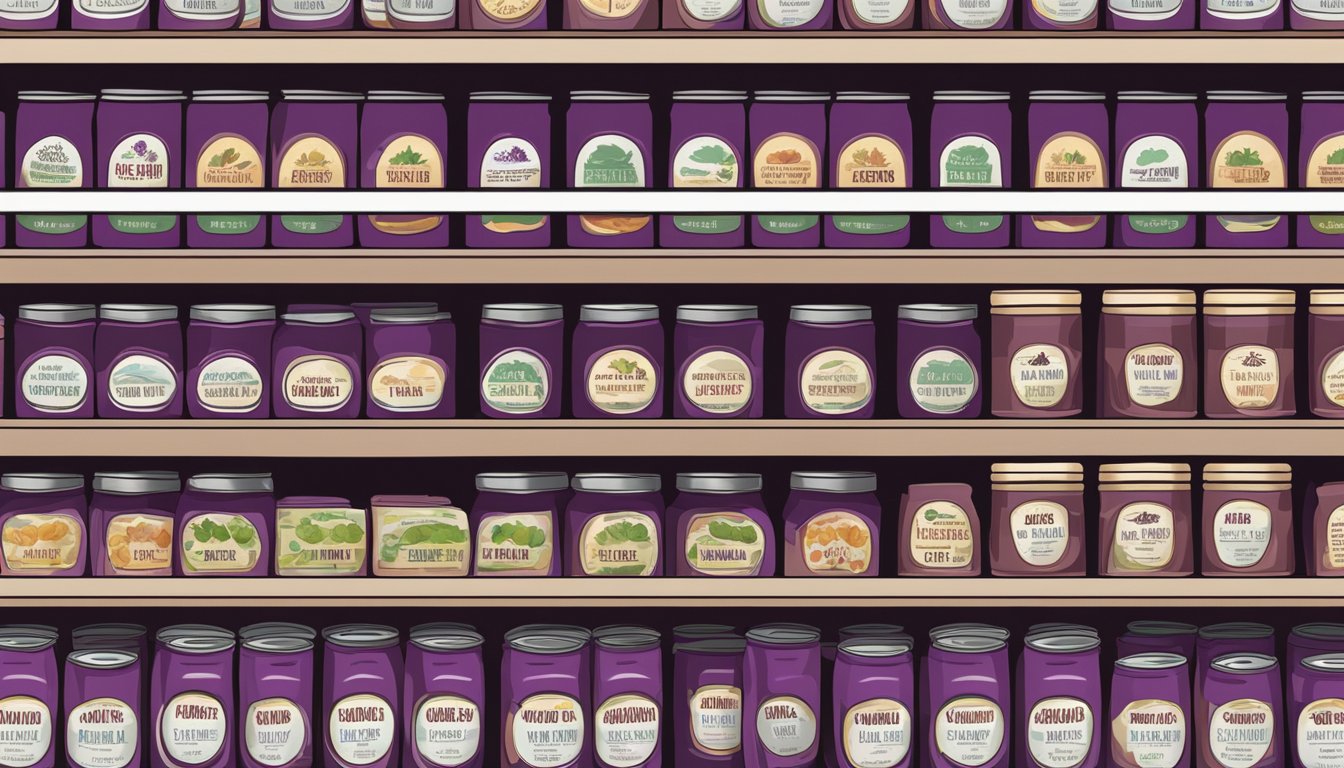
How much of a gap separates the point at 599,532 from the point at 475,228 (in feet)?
1.62

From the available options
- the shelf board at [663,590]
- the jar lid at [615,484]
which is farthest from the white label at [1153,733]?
the jar lid at [615,484]

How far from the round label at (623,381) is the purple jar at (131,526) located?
666 mm

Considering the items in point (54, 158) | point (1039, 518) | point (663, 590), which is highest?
point (54, 158)

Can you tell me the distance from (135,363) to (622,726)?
0.91 m

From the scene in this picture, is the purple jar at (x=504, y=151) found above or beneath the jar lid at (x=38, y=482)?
above

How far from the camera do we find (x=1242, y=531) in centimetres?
210

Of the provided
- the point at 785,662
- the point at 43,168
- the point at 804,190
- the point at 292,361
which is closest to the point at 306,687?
the point at 292,361

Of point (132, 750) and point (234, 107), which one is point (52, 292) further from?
point (132, 750)

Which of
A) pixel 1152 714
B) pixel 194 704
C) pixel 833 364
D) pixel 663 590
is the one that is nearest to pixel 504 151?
pixel 833 364

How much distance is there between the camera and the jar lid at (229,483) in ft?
6.91

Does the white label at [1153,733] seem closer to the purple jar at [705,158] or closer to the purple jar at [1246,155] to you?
the purple jar at [1246,155]

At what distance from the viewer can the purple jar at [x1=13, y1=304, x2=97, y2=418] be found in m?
2.08

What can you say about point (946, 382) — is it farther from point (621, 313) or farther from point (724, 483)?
point (621, 313)

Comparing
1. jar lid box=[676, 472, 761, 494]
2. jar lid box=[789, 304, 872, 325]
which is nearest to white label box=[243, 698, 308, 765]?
jar lid box=[676, 472, 761, 494]
